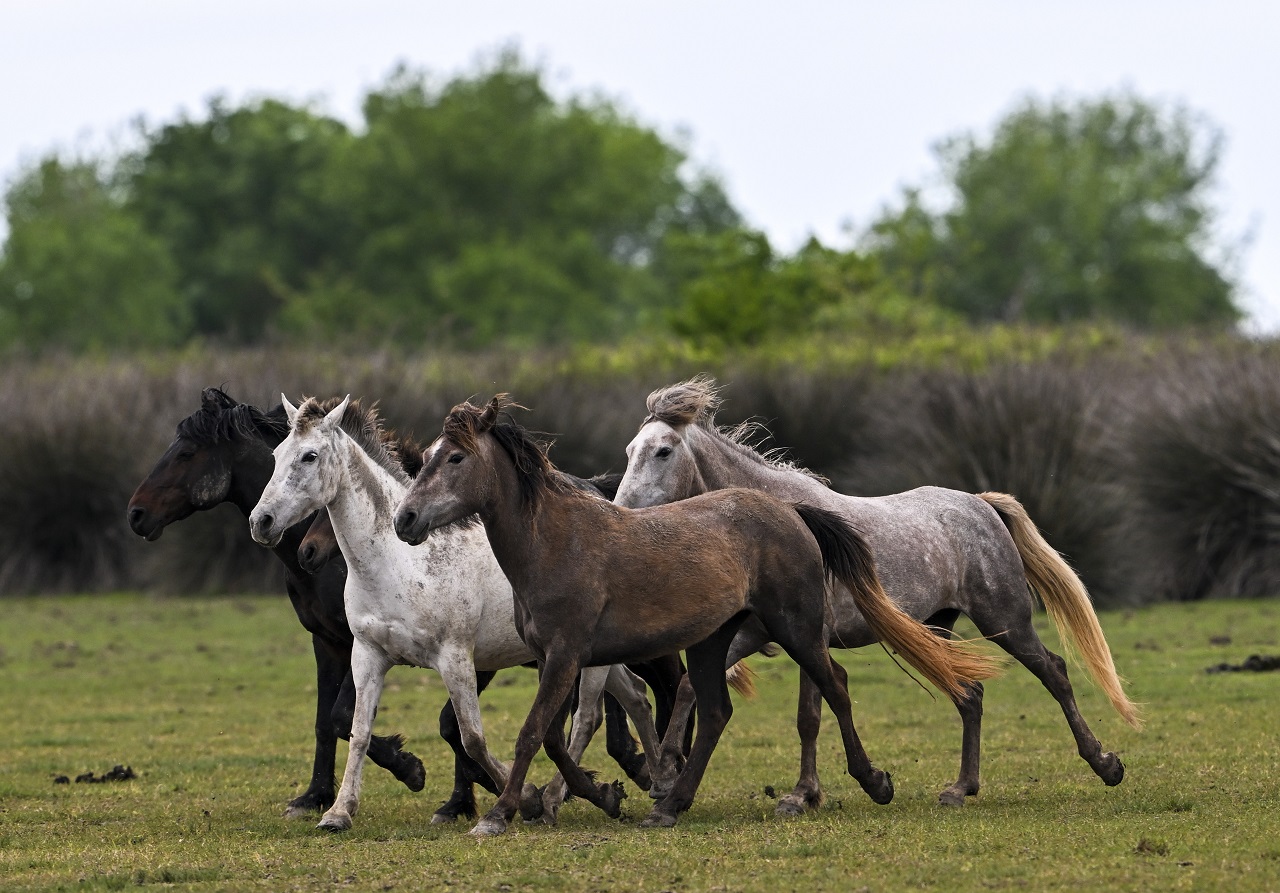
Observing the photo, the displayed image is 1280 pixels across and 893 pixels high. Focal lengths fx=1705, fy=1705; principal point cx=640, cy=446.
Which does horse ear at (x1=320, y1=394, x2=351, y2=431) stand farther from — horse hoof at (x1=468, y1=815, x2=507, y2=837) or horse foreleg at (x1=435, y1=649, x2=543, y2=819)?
horse hoof at (x1=468, y1=815, x2=507, y2=837)

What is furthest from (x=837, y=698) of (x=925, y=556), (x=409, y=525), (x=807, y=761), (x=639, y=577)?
(x=409, y=525)

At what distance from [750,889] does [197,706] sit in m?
8.37

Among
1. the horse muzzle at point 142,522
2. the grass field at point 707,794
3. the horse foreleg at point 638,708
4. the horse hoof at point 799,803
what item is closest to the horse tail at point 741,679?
the grass field at point 707,794

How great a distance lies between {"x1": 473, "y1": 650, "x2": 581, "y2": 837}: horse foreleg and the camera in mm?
7457

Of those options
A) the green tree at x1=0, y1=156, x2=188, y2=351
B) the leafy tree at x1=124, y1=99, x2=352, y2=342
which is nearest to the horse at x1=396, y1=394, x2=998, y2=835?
the green tree at x1=0, y1=156, x2=188, y2=351

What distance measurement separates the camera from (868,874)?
641 cm

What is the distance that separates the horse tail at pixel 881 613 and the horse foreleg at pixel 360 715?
7.27ft

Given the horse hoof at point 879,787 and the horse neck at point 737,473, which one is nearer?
the horse hoof at point 879,787

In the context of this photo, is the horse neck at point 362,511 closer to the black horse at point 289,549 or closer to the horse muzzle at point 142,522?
the black horse at point 289,549

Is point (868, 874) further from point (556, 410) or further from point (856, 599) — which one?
point (556, 410)

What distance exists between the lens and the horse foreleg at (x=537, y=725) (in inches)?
294

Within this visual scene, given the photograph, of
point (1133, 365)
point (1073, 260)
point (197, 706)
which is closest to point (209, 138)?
point (1073, 260)

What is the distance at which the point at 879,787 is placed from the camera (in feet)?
26.6

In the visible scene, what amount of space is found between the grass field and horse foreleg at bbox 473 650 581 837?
165 millimetres
